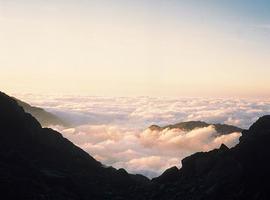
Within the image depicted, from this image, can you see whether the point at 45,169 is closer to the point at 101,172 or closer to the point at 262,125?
the point at 101,172

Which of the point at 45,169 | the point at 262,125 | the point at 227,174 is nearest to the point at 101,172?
the point at 45,169

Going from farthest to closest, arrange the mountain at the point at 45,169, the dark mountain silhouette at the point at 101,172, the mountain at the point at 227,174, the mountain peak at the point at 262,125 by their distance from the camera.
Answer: the mountain peak at the point at 262,125 → the mountain at the point at 45,169 → the dark mountain silhouette at the point at 101,172 → the mountain at the point at 227,174

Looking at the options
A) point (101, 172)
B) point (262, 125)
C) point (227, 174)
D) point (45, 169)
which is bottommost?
point (227, 174)

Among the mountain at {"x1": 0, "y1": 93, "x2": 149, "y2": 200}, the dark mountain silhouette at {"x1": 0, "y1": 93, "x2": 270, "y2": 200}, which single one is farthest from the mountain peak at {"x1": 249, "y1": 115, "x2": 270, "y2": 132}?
the mountain at {"x1": 0, "y1": 93, "x2": 149, "y2": 200}

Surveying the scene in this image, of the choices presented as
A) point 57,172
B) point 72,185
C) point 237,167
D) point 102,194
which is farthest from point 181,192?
point 57,172

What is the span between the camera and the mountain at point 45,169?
115m

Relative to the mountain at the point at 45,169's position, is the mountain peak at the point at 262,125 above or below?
above

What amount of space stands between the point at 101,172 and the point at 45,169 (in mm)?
23406

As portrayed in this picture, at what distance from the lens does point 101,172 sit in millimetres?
154125

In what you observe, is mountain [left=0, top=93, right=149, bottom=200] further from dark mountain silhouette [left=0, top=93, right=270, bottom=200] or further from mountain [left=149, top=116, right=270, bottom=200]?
mountain [left=149, top=116, right=270, bottom=200]

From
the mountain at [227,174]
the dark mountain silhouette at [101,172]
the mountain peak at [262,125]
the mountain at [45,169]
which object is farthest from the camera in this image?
the mountain peak at [262,125]

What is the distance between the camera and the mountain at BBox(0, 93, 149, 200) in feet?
376

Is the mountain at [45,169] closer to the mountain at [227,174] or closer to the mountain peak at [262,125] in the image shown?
the mountain at [227,174]

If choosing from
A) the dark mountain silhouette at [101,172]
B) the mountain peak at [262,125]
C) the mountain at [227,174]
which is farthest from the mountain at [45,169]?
the mountain peak at [262,125]
